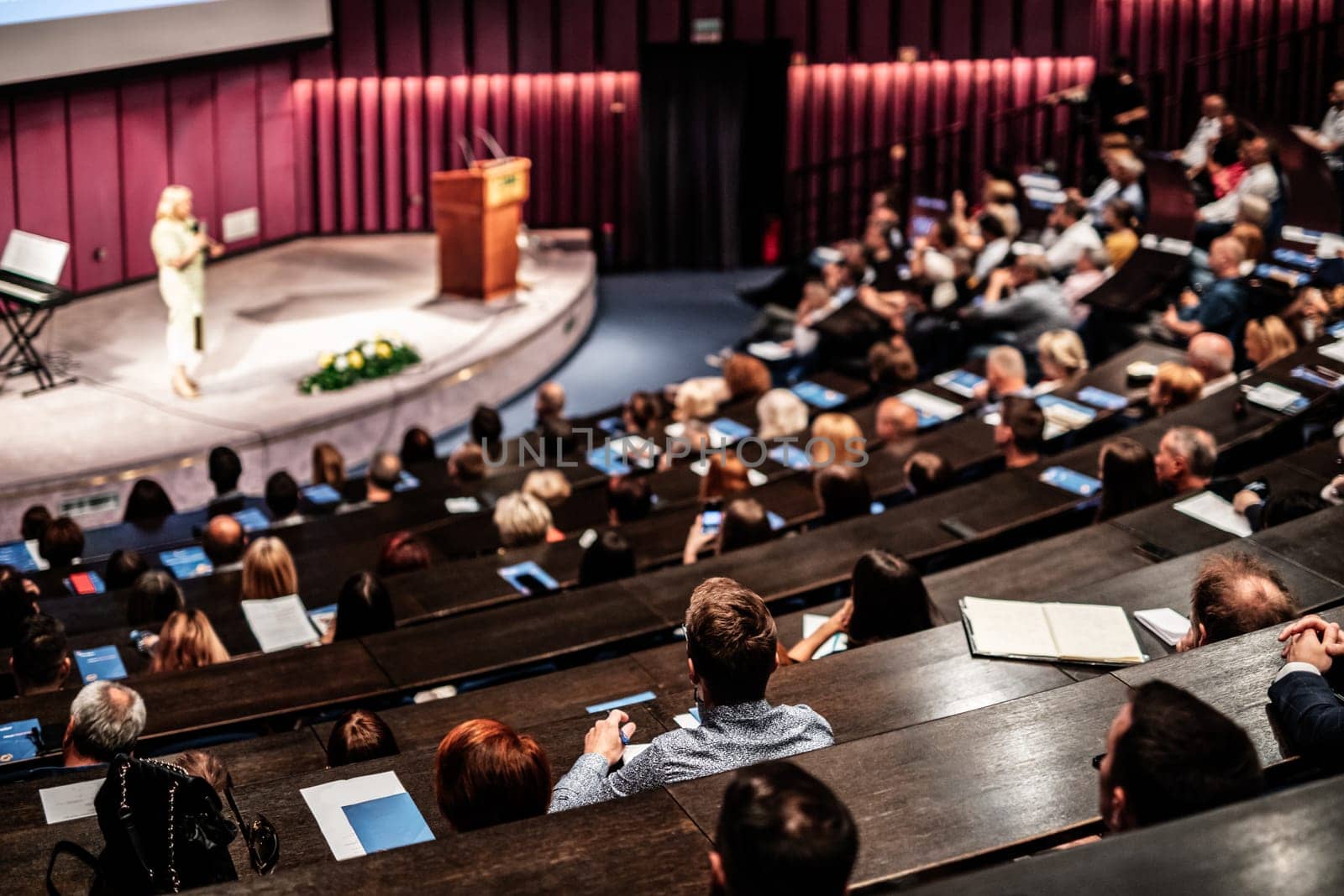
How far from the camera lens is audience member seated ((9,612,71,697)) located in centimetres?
423

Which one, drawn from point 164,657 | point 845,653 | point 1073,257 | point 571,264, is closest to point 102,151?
point 571,264

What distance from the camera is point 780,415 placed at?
6969 millimetres

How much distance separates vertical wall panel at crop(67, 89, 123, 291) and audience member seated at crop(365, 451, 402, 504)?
5689 millimetres

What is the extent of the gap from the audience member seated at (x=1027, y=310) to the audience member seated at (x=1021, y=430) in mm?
2595

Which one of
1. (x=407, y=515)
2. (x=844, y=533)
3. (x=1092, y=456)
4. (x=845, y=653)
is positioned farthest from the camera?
(x=407, y=515)

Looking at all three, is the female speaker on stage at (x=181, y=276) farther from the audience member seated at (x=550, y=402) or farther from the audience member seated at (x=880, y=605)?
the audience member seated at (x=880, y=605)

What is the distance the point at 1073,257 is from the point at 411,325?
187 inches

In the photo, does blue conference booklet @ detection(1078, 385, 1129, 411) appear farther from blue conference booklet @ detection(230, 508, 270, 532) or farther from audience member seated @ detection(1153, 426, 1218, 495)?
blue conference booklet @ detection(230, 508, 270, 532)

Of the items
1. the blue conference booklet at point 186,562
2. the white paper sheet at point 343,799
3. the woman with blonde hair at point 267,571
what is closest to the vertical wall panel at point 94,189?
the blue conference booklet at point 186,562

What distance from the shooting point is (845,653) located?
3.56m

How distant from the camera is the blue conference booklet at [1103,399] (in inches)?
258

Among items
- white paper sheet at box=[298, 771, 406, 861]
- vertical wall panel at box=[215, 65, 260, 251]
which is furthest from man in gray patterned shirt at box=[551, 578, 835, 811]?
vertical wall panel at box=[215, 65, 260, 251]

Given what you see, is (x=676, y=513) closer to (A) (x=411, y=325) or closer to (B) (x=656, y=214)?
(A) (x=411, y=325)

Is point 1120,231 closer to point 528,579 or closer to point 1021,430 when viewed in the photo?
point 1021,430
